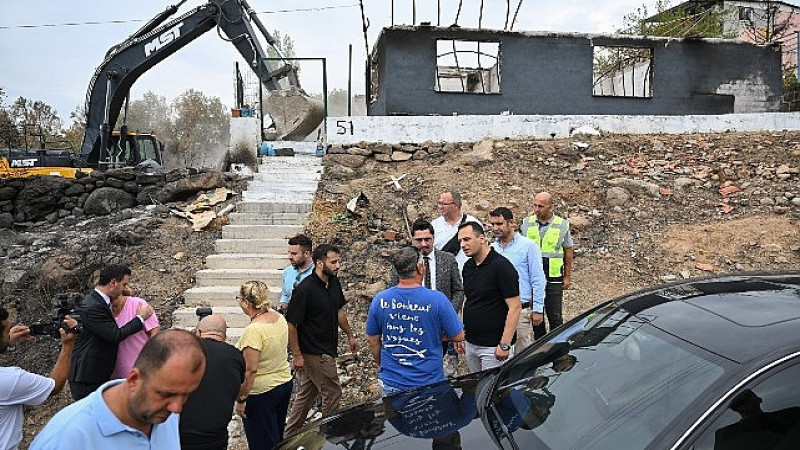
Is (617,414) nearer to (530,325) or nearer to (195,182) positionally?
(530,325)

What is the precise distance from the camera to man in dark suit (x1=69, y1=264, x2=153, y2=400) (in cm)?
336

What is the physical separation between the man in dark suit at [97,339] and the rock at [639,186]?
26.5 feet

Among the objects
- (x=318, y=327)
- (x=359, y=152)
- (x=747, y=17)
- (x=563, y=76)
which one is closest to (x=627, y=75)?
(x=747, y=17)

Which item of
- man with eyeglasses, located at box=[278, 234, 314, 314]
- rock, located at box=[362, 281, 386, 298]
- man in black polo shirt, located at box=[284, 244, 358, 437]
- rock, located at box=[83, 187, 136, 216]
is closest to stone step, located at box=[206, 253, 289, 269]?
rock, located at box=[362, 281, 386, 298]

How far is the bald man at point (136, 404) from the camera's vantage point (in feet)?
5.05

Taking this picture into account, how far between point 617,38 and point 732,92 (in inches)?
159

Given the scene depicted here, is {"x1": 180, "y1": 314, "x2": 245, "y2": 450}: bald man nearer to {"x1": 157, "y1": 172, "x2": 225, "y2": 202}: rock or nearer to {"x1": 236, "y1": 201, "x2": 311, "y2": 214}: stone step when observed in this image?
{"x1": 236, "y1": 201, "x2": 311, "y2": 214}: stone step

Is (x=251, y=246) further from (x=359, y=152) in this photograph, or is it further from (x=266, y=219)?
(x=359, y=152)

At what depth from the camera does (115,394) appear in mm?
1613

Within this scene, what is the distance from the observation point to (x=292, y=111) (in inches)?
454

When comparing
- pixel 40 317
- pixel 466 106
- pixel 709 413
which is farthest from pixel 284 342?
pixel 466 106

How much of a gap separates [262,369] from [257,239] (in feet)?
14.2

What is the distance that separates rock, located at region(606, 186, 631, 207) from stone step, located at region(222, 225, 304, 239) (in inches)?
205

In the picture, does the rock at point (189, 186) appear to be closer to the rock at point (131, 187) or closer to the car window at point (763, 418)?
the rock at point (131, 187)
